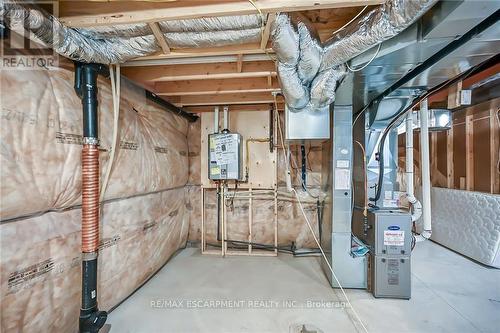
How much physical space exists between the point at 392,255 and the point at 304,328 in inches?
44.5

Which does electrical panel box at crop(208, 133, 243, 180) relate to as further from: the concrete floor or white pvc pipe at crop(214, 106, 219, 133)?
the concrete floor

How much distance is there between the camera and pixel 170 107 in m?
2.89

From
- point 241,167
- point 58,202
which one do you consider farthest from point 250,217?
point 58,202

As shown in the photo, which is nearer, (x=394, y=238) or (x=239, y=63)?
Result: (x=239, y=63)

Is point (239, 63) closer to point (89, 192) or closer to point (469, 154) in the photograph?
point (89, 192)

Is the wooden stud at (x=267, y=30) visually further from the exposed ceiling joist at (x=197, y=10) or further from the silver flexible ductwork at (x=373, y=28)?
the silver flexible ductwork at (x=373, y=28)

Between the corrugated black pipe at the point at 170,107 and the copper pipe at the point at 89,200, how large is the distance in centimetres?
108

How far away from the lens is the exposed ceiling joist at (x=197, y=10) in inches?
44.7

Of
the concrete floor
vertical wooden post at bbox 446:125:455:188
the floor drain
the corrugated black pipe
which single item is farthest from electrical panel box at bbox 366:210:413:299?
the corrugated black pipe

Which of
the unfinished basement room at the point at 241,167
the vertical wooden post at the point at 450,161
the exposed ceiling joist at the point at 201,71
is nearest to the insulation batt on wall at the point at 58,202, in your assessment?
the unfinished basement room at the point at 241,167

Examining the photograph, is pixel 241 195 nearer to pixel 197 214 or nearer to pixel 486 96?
pixel 197 214

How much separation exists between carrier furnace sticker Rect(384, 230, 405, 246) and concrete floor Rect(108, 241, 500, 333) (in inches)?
20.9

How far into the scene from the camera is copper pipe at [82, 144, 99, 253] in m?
1.61

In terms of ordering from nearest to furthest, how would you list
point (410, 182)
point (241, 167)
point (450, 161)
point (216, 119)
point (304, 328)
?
point (304, 328) < point (410, 182) < point (241, 167) < point (216, 119) < point (450, 161)
